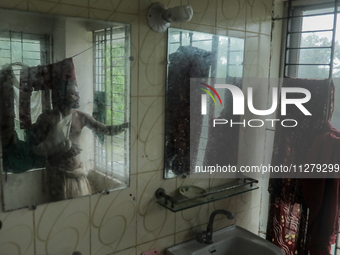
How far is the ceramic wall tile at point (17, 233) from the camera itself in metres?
1.10

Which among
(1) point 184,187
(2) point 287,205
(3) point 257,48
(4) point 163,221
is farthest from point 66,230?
(3) point 257,48

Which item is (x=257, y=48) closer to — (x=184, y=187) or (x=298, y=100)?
(x=298, y=100)

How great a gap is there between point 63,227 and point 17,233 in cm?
16

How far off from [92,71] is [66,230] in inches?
23.5

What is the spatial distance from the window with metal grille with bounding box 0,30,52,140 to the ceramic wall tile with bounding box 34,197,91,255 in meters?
0.29

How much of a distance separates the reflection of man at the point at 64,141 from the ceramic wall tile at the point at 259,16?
977mm

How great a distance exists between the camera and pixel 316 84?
166 centimetres

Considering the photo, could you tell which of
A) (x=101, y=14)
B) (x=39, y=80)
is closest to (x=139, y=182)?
(x=39, y=80)

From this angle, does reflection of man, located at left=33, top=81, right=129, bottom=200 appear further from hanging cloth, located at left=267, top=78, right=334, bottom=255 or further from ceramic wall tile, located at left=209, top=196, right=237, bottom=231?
hanging cloth, located at left=267, top=78, right=334, bottom=255

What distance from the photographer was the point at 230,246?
1.72 m

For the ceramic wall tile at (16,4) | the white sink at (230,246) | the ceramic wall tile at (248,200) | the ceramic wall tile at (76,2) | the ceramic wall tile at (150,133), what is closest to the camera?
the ceramic wall tile at (16,4)

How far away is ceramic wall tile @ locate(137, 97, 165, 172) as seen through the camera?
137 cm

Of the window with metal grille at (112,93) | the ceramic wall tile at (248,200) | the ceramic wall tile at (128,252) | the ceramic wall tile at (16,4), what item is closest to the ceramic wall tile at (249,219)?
the ceramic wall tile at (248,200)

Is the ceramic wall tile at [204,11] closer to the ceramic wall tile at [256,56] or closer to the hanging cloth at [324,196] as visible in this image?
the ceramic wall tile at [256,56]
